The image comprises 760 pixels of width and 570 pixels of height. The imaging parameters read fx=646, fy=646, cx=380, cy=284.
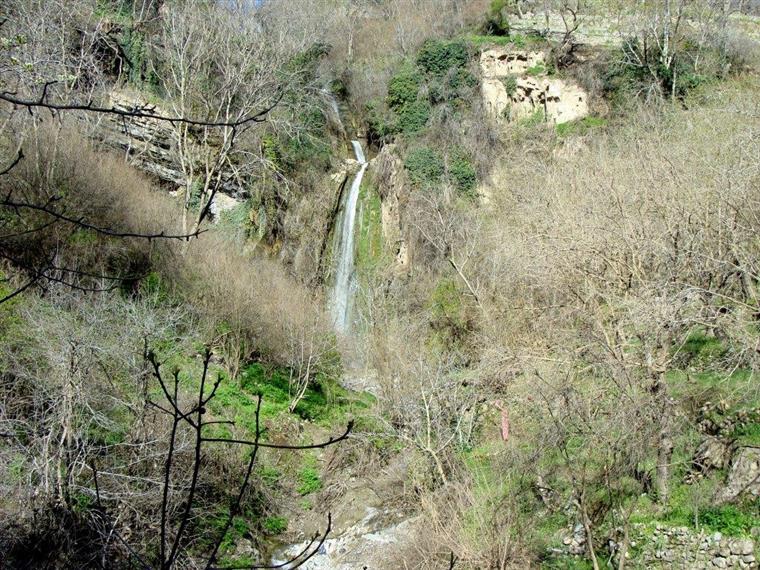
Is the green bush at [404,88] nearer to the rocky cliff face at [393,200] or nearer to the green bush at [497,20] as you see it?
the rocky cliff face at [393,200]

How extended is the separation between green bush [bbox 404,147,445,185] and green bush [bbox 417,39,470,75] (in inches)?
201

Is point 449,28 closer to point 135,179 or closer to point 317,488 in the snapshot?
point 135,179

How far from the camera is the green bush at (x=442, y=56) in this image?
26578 mm

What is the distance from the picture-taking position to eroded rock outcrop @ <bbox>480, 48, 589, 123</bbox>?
25.6 meters

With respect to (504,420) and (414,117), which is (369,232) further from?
(504,420)

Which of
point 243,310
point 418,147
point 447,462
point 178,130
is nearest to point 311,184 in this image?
point 418,147

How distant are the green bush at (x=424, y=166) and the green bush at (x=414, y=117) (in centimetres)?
213

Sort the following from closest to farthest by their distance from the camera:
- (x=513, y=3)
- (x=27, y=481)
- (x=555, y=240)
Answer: (x=27, y=481)
(x=555, y=240)
(x=513, y=3)

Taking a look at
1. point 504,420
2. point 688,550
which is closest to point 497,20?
point 504,420

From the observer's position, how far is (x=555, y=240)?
1228 centimetres

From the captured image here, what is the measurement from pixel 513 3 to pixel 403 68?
6.64 m

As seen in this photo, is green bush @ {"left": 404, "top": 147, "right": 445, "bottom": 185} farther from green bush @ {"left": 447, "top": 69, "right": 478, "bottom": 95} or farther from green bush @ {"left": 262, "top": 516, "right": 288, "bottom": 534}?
green bush @ {"left": 262, "top": 516, "right": 288, "bottom": 534}

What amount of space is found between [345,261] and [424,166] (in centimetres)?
442

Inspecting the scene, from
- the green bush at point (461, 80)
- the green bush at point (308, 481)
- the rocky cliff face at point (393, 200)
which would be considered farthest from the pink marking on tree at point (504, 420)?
the green bush at point (461, 80)
